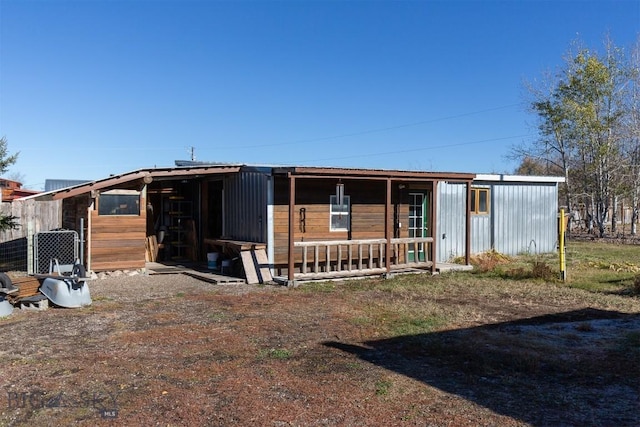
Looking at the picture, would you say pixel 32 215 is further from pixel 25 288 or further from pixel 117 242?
pixel 25 288

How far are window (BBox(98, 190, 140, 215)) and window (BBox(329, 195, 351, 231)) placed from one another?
457 centimetres

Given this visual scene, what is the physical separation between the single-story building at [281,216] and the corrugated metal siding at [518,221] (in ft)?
4.20

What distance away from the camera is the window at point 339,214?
12.7m

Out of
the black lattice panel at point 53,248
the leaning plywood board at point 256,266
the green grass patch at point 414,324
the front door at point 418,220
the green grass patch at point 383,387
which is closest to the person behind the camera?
the green grass patch at point 383,387

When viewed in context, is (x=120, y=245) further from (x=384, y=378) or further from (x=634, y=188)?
(x=634, y=188)

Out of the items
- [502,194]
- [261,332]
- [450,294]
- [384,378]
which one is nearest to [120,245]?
[261,332]

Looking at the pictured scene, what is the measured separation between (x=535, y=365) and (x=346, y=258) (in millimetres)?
7500

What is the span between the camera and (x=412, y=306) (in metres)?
8.77

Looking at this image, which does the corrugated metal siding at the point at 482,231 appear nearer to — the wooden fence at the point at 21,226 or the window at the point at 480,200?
the window at the point at 480,200

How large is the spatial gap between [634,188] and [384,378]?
90.3 feet

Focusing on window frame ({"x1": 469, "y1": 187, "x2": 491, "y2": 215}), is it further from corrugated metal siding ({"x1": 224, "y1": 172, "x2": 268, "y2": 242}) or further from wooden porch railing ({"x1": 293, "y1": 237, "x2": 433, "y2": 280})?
corrugated metal siding ({"x1": 224, "y1": 172, "x2": 268, "y2": 242})

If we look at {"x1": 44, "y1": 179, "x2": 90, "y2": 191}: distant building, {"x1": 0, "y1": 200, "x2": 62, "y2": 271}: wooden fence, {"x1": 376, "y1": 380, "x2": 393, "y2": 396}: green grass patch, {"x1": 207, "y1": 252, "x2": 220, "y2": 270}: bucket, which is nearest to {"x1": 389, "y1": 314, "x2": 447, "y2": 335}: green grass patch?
{"x1": 376, "y1": 380, "x2": 393, "y2": 396}: green grass patch

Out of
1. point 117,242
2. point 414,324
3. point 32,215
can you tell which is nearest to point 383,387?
point 414,324

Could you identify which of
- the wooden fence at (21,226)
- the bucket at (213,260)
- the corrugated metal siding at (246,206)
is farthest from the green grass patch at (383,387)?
the wooden fence at (21,226)
